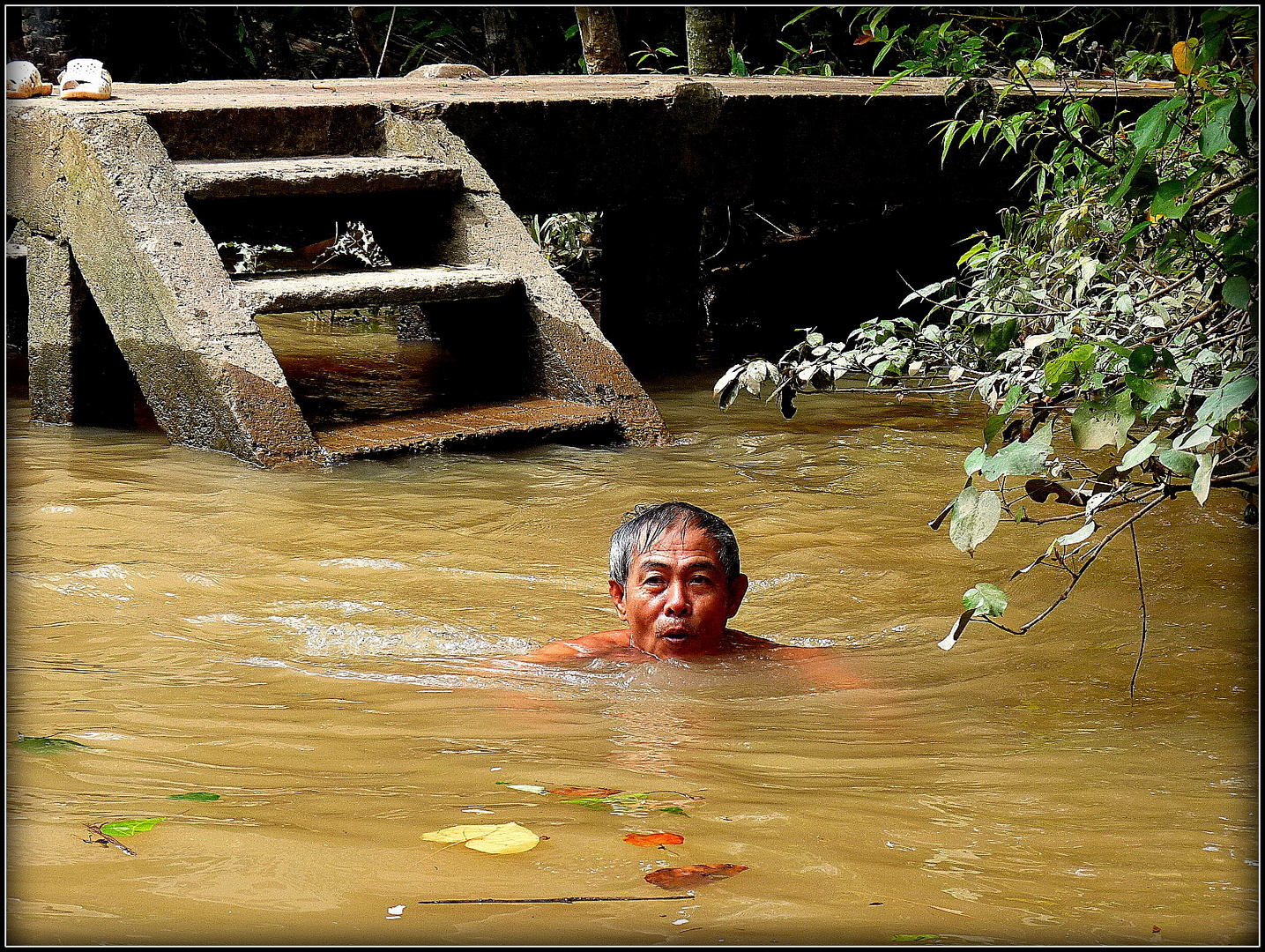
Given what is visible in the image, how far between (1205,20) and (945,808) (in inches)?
58.0

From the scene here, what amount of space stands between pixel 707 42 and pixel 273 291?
211 inches

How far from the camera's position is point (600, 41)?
10.1m

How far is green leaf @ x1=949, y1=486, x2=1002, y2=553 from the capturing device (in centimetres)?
252

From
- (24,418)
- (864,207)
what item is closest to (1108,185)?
(24,418)

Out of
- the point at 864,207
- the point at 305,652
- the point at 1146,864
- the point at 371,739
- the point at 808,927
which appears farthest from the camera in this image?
the point at 864,207

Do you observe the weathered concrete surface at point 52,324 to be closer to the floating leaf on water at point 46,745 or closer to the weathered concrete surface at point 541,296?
the weathered concrete surface at point 541,296

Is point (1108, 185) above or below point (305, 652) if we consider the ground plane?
above

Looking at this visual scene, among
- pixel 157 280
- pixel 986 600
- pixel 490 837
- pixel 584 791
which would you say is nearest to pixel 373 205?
pixel 157 280

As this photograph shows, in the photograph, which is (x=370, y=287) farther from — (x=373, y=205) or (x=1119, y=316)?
(x=1119, y=316)

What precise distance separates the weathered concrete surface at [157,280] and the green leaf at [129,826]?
11.3ft

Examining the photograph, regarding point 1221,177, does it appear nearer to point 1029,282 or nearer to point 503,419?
point 1029,282

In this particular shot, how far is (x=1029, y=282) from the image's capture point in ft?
14.3

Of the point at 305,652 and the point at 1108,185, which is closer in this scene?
the point at 305,652

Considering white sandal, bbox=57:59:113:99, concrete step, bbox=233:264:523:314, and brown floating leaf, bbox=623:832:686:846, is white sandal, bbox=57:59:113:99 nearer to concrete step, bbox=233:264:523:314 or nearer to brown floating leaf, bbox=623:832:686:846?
concrete step, bbox=233:264:523:314
